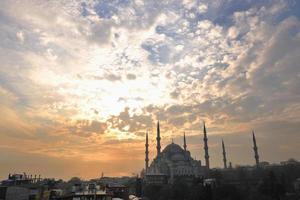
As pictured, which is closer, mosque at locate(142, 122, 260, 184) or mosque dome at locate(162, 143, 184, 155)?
mosque at locate(142, 122, 260, 184)

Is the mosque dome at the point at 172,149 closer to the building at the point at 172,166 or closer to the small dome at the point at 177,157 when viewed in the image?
the building at the point at 172,166

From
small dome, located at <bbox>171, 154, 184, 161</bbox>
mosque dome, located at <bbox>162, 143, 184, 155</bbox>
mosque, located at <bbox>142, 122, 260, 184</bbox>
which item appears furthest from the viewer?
mosque dome, located at <bbox>162, 143, 184, 155</bbox>

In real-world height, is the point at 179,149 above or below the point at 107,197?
above

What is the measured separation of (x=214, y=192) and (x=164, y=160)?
51543mm

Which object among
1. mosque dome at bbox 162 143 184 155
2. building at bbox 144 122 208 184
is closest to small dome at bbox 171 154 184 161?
building at bbox 144 122 208 184

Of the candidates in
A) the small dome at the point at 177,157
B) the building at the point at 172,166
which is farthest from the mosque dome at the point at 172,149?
the small dome at the point at 177,157

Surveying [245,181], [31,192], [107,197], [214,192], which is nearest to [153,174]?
[245,181]

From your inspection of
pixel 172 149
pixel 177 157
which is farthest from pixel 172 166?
pixel 172 149

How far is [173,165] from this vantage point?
392 feet

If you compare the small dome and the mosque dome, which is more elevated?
the mosque dome

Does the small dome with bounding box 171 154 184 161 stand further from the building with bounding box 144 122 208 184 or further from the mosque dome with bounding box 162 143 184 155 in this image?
the mosque dome with bounding box 162 143 184 155

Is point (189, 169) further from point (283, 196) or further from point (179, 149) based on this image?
point (283, 196)

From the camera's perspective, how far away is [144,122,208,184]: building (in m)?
113

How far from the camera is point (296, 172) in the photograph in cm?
9750
